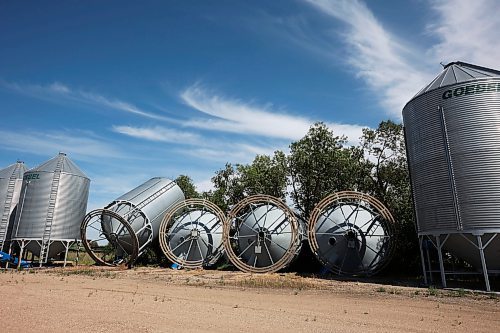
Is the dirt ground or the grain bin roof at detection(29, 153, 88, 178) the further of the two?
the grain bin roof at detection(29, 153, 88, 178)

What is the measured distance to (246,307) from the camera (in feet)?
38.4

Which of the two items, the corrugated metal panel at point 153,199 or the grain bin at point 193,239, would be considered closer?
the grain bin at point 193,239

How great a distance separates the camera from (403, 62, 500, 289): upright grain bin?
16156mm

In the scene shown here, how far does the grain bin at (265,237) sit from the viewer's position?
23.7 meters

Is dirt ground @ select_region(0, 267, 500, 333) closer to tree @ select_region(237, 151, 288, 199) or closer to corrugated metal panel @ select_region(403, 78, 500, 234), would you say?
corrugated metal panel @ select_region(403, 78, 500, 234)

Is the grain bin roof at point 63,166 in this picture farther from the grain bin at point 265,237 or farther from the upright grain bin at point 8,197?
the grain bin at point 265,237

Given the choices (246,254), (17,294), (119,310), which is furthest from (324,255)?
(17,294)

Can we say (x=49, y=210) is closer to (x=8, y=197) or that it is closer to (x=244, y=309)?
(x=8, y=197)

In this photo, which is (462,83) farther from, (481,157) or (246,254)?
(246,254)

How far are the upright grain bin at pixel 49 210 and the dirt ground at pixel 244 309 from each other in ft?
52.6

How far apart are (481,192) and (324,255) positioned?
10243mm

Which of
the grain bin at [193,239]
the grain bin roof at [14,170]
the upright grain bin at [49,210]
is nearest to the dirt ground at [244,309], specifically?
the grain bin at [193,239]

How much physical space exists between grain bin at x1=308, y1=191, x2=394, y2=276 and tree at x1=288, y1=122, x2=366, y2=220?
10.2 metres

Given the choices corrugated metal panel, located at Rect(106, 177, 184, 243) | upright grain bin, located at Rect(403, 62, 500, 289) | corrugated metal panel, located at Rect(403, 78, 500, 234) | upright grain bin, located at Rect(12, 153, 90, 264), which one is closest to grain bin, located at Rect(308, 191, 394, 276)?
upright grain bin, located at Rect(403, 62, 500, 289)
